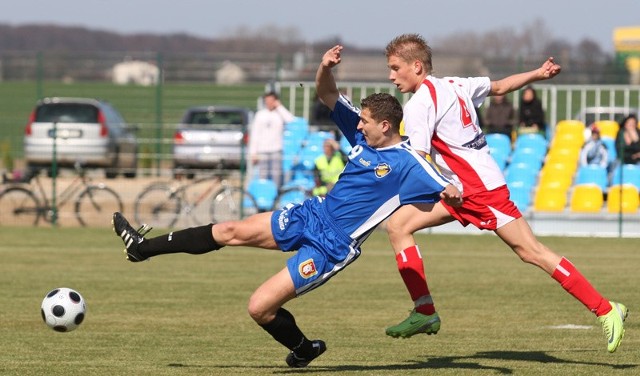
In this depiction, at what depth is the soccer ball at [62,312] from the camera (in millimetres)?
8555

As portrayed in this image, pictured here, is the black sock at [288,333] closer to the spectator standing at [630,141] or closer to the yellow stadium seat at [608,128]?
the spectator standing at [630,141]

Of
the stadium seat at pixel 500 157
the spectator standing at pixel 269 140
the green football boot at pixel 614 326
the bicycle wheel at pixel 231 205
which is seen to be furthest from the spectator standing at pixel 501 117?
the green football boot at pixel 614 326

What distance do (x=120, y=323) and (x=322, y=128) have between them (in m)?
12.0

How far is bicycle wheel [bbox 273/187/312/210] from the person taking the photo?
20766 mm

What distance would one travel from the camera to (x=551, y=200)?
21.3m

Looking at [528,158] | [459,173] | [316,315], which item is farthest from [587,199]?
[459,173]

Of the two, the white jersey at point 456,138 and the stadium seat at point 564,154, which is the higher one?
the white jersey at point 456,138

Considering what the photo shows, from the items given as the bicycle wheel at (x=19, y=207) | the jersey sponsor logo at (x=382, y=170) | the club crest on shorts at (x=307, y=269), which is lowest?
the bicycle wheel at (x=19, y=207)

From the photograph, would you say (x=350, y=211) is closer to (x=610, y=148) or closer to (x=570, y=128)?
(x=610, y=148)

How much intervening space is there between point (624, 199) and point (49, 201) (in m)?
9.51

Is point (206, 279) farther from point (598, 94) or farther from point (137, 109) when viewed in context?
point (137, 109)

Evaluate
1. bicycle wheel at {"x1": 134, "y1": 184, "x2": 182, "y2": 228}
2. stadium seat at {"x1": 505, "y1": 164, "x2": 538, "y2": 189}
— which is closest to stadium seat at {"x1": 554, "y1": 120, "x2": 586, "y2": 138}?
stadium seat at {"x1": 505, "y1": 164, "x2": 538, "y2": 189}

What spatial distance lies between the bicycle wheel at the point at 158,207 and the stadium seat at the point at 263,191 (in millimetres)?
1291

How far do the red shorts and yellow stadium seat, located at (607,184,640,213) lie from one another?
40.0ft
